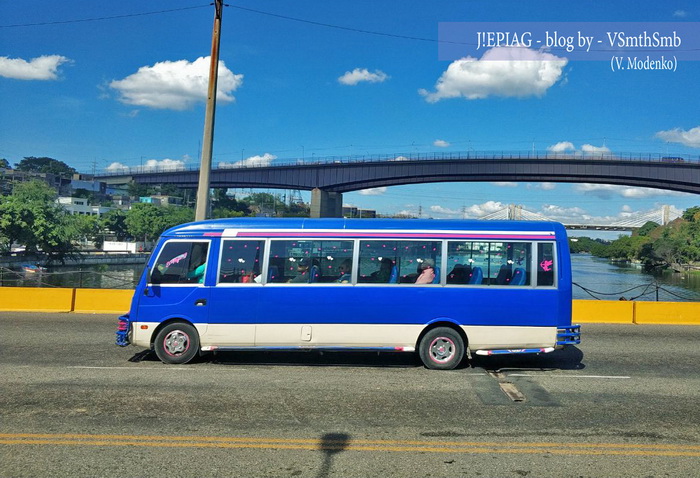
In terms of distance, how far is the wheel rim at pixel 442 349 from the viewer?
31.7ft

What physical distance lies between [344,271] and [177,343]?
344 cm

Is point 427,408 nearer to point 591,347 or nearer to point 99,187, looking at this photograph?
point 591,347

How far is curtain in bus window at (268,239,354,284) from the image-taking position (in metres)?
9.79

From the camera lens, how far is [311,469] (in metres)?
5.28

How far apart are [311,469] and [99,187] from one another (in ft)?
563

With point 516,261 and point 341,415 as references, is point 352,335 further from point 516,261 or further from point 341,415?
point 516,261

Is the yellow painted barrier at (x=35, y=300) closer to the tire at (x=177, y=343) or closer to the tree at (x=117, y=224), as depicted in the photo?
the tire at (x=177, y=343)

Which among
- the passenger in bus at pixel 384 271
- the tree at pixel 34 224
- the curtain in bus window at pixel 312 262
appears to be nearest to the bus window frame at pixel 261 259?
the curtain in bus window at pixel 312 262

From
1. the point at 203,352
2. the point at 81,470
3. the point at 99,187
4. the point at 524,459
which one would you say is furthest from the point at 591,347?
the point at 99,187

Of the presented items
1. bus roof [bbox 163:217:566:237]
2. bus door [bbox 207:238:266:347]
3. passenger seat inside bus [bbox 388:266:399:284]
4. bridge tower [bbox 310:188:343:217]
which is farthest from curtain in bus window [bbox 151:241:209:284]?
bridge tower [bbox 310:188:343:217]

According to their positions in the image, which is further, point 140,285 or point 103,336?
point 103,336

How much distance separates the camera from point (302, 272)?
981cm

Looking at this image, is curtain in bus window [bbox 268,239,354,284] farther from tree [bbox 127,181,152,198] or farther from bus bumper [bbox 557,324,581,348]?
tree [bbox 127,181,152,198]

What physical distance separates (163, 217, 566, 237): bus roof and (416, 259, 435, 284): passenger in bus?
2.15 feet
